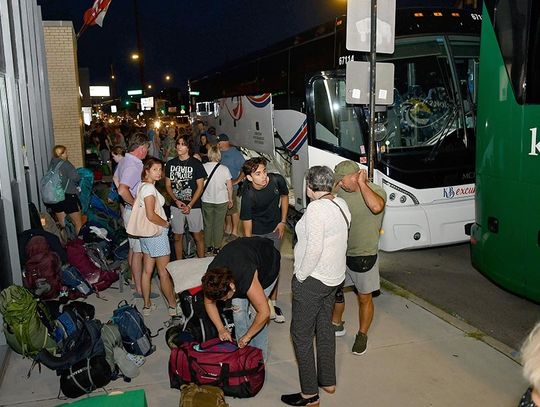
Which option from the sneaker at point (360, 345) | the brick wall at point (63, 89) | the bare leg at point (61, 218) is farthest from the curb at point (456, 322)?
the brick wall at point (63, 89)

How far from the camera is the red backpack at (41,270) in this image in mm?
6258

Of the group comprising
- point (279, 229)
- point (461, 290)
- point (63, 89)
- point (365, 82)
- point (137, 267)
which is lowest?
point (461, 290)

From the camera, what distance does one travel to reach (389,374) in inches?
186

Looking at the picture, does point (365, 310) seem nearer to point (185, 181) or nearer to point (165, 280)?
point (165, 280)

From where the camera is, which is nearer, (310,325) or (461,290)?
(310,325)

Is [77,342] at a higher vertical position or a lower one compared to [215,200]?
lower

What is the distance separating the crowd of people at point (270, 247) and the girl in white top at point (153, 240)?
0.01m

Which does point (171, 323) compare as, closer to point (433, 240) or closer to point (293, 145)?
point (433, 240)

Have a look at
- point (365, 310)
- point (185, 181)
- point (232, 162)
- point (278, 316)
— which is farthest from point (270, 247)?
point (232, 162)

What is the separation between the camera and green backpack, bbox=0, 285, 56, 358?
16.3 feet

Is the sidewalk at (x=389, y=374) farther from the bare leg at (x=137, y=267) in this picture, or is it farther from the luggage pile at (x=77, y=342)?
the bare leg at (x=137, y=267)

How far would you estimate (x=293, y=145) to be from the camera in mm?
10211

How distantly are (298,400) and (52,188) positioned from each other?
604cm

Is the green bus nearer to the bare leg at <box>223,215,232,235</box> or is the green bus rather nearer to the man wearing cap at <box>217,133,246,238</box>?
the man wearing cap at <box>217,133,246,238</box>
